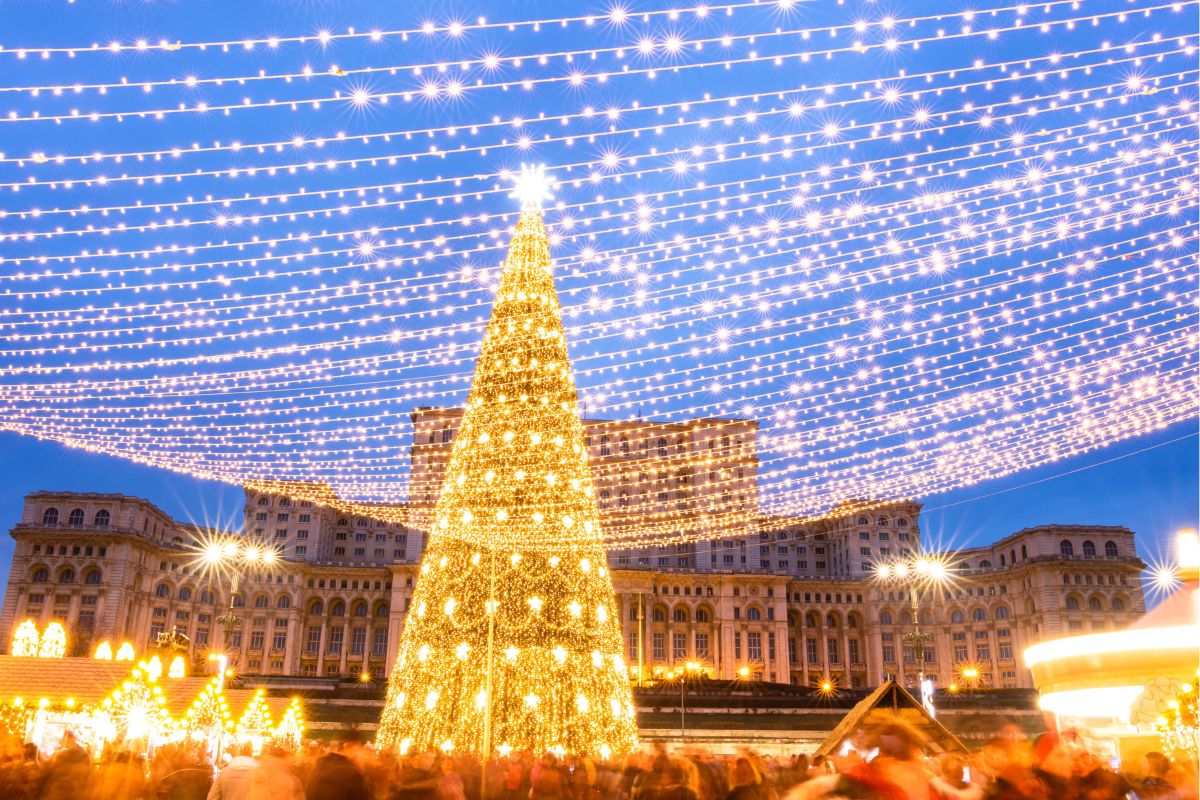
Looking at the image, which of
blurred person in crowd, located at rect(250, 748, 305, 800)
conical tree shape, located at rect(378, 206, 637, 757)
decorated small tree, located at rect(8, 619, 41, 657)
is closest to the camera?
blurred person in crowd, located at rect(250, 748, 305, 800)

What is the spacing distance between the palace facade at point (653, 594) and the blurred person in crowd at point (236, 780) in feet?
218

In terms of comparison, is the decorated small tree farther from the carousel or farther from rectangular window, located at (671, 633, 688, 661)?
rectangular window, located at (671, 633, 688, 661)

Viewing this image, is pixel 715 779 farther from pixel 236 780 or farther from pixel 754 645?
pixel 754 645

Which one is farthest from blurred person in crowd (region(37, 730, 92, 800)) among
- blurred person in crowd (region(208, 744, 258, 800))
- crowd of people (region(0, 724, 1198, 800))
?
blurred person in crowd (region(208, 744, 258, 800))

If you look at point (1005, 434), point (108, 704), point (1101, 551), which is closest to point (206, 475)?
point (108, 704)

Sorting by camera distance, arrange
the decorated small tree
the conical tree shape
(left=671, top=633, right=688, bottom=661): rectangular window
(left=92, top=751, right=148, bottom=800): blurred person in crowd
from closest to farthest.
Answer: (left=92, top=751, right=148, bottom=800): blurred person in crowd, the conical tree shape, the decorated small tree, (left=671, top=633, right=688, bottom=661): rectangular window

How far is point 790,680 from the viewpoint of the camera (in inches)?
3155

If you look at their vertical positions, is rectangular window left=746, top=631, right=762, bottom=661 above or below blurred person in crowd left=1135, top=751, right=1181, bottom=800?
above

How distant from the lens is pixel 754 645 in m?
79.2

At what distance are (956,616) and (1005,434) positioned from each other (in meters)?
70.3

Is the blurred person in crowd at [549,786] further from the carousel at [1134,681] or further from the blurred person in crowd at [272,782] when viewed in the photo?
the carousel at [1134,681]

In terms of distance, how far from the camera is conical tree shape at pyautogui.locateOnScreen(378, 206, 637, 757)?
1551cm

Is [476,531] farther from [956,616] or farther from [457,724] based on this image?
[956,616]

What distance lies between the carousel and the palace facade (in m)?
57.3
